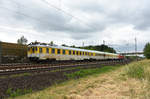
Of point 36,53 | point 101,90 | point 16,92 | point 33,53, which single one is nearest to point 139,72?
point 101,90

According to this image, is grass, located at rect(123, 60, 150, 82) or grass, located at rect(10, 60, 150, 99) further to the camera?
grass, located at rect(123, 60, 150, 82)

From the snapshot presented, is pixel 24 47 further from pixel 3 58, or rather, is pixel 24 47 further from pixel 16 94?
pixel 16 94

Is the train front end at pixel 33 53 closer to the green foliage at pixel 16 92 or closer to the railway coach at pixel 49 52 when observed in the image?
the railway coach at pixel 49 52

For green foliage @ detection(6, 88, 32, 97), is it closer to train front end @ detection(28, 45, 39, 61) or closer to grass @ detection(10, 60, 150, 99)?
grass @ detection(10, 60, 150, 99)

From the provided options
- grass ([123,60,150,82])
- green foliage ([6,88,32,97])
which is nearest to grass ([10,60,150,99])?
grass ([123,60,150,82])

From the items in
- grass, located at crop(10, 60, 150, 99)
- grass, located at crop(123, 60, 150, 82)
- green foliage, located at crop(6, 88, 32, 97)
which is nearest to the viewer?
grass, located at crop(10, 60, 150, 99)

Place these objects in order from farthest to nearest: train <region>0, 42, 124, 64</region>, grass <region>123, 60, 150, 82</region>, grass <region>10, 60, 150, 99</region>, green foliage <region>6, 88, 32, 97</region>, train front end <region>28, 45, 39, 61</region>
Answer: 1. train <region>0, 42, 124, 64</region>
2. train front end <region>28, 45, 39, 61</region>
3. grass <region>123, 60, 150, 82</region>
4. green foliage <region>6, 88, 32, 97</region>
5. grass <region>10, 60, 150, 99</region>

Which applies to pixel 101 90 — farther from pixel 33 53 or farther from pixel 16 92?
pixel 33 53

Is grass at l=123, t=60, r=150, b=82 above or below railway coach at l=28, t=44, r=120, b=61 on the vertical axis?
below

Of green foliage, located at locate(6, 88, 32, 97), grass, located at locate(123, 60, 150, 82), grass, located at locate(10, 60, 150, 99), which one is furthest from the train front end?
grass, located at locate(123, 60, 150, 82)

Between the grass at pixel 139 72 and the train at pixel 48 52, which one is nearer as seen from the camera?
the grass at pixel 139 72

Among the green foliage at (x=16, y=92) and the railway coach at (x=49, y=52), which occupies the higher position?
the railway coach at (x=49, y=52)

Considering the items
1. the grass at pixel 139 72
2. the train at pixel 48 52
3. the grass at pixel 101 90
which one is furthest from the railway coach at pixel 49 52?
the grass at pixel 139 72

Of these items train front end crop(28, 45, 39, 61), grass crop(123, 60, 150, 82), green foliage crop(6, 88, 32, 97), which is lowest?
green foliage crop(6, 88, 32, 97)
